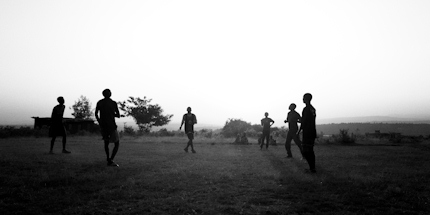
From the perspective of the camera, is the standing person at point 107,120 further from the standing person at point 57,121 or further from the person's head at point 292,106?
the person's head at point 292,106

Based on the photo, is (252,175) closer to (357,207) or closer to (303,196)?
(303,196)

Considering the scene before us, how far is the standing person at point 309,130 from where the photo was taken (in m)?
8.14

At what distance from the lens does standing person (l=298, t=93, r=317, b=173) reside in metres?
8.14

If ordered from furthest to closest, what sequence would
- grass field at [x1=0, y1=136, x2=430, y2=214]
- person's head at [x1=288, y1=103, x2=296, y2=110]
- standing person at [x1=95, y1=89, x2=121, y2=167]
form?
person's head at [x1=288, y1=103, x2=296, y2=110], standing person at [x1=95, y1=89, x2=121, y2=167], grass field at [x1=0, y1=136, x2=430, y2=214]

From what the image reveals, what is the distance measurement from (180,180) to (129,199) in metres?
1.87

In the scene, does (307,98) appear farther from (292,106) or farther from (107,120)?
(107,120)

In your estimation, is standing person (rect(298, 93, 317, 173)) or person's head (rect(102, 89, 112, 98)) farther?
person's head (rect(102, 89, 112, 98))

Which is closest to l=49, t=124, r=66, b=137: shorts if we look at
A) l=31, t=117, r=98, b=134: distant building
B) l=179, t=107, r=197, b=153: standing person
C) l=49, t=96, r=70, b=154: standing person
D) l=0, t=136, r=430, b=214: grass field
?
l=49, t=96, r=70, b=154: standing person

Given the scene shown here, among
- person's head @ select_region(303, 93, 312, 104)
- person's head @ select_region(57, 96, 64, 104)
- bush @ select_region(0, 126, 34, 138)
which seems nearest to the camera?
person's head @ select_region(303, 93, 312, 104)

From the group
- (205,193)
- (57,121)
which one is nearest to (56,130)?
(57,121)

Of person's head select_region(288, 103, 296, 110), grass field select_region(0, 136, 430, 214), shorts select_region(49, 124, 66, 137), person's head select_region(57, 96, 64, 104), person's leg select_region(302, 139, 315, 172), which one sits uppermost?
person's head select_region(57, 96, 64, 104)

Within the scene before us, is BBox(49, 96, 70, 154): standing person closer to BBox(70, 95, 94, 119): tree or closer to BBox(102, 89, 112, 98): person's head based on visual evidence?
BBox(102, 89, 112, 98): person's head

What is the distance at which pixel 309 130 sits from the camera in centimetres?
830

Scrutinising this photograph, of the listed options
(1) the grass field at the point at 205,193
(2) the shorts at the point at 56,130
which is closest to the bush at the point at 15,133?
(2) the shorts at the point at 56,130
